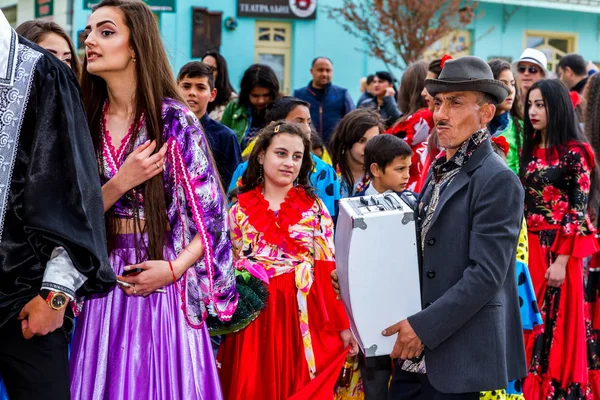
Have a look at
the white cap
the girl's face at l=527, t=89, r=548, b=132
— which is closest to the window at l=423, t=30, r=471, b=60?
the white cap

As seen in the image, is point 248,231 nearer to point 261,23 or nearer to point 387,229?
point 387,229

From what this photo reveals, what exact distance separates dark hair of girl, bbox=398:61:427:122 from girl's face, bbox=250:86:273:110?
44.3 inches

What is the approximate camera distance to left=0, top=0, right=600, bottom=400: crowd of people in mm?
2930

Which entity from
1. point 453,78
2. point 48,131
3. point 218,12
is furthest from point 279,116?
point 218,12

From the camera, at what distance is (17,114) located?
2.91m

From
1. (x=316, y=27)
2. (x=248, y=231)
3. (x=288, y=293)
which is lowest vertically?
(x=288, y=293)

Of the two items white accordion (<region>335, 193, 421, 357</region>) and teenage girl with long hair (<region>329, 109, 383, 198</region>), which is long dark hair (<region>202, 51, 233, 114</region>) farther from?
white accordion (<region>335, 193, 421, 357</region>)

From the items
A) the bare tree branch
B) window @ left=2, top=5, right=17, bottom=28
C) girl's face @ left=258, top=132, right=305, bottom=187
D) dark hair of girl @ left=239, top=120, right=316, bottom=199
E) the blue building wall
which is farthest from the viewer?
window @ left=2, top=5, right=17, bottom=28

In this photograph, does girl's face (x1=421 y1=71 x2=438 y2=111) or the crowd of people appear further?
girl's face (x1=421 y1=71 x2=438 y2=111)

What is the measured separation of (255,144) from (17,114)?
8.45ft

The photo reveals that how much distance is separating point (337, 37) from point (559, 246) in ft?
55.5

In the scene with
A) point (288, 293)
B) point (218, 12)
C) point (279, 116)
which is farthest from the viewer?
point (218, 12)

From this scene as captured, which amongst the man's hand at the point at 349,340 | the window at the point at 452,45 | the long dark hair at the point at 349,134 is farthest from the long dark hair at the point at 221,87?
the window at the point at 452,45

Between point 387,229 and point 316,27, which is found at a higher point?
point 316,27
